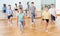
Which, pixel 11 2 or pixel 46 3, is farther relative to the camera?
pixel 11 2

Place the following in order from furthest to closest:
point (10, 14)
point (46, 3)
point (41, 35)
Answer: point (46, 3), point (10, 14), point (41, 35)

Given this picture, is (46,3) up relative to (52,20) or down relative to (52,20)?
up

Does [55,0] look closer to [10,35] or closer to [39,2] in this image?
[39,2]

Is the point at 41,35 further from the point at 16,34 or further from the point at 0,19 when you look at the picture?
the point at 0,19

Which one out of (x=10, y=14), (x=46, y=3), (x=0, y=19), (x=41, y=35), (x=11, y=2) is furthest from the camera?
(x=11, y=2)

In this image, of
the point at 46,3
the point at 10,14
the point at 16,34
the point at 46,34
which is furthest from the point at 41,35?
the point at 46,3

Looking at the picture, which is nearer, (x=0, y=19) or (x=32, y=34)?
(x=32, y=34)

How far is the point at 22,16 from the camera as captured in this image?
945cm

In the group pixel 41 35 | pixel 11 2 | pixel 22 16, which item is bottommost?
pixel 41 35

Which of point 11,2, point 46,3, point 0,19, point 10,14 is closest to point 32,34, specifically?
point 10,14

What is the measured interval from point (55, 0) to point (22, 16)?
9789mm

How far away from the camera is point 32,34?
9500 mm

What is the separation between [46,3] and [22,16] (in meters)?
8.82

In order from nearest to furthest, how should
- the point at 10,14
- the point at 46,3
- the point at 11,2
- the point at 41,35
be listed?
1. the point at 41,35
2. the point at 10,14
3. the point at 46,3
4. the point at 11,2
